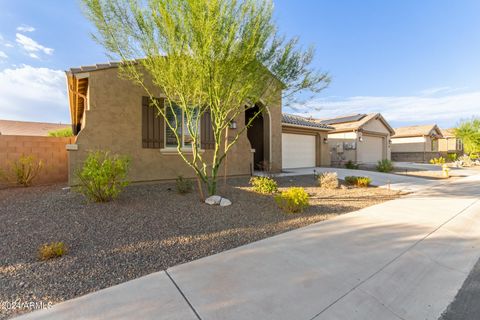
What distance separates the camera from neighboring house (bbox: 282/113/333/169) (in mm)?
14938

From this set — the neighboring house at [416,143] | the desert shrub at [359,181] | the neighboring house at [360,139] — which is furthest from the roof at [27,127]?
the neighboring house at [416,143]

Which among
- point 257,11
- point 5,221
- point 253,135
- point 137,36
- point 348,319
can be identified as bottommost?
point 348,319

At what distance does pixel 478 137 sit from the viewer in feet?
82.1

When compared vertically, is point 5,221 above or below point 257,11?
below

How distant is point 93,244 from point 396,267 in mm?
4569

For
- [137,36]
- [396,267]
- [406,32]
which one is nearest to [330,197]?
[396,267]

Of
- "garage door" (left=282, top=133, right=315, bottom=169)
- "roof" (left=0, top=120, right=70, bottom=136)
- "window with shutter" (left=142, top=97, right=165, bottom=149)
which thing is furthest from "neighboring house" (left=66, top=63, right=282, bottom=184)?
"roof" (left=0, top=120, right=70, bottom=136)

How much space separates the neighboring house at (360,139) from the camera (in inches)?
762

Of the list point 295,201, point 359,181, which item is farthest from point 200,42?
point 359,181

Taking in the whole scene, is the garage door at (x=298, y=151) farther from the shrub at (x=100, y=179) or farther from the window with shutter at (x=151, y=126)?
the shrub at (x=100, y=179)

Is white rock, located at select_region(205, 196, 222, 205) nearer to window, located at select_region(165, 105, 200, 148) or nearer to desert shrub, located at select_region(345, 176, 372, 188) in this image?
window, located at select_region(165, 105, 200, 148)

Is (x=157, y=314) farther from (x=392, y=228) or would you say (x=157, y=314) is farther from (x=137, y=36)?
(x=137, y=36)

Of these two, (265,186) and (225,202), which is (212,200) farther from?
(265,186)

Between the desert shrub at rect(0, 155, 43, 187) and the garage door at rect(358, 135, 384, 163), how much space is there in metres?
20.6
